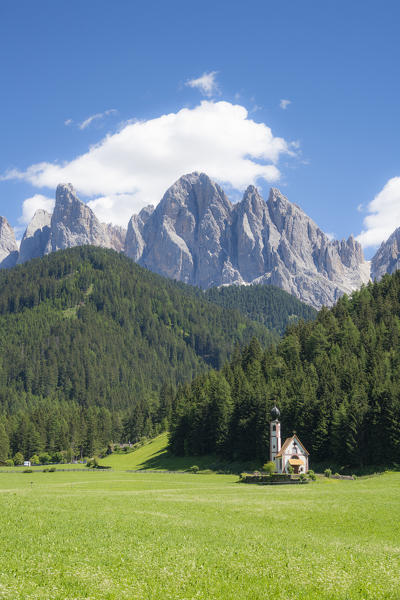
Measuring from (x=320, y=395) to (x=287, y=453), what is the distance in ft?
61.5

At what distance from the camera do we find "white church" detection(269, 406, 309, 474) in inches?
3169

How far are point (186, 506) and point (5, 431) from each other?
426 feet

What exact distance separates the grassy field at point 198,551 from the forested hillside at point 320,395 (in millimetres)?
44598

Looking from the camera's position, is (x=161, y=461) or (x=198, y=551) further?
(x=161, y=461)

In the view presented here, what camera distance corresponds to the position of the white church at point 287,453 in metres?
80.5

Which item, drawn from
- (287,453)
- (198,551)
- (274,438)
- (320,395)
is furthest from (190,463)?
(198,551)

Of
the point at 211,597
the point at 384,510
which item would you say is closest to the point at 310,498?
the point at 384,510

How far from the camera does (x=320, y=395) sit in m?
97.1

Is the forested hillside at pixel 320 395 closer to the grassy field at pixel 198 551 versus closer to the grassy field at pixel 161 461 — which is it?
the grassy field at pixel 161 461

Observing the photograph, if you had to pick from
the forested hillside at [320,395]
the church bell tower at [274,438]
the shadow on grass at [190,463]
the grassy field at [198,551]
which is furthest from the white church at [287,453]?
the grassy field at [198,551]

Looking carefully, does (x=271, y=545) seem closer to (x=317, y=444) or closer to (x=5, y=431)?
(x=317, y=444)

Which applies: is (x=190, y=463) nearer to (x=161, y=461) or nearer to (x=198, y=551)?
(x=161, y=461)

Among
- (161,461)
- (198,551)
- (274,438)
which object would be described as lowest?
(161,461)

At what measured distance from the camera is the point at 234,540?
83.4 feet
